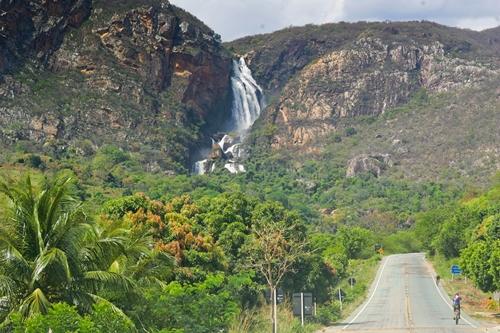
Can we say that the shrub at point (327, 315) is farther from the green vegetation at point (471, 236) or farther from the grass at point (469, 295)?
the green vegetation at point (471, 236)

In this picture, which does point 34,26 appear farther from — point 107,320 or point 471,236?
point 107,320

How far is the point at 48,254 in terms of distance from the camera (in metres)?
21.2

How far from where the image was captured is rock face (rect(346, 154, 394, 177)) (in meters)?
182

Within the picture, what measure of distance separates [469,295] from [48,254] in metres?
48.5

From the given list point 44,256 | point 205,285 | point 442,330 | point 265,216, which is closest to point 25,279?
point 44,256

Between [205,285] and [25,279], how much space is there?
1091 cm

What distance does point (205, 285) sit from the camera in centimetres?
3148

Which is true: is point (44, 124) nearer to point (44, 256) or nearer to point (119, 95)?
point (119, 95)

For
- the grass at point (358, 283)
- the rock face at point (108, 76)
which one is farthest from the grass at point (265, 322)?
the rock face at point (108, 76)

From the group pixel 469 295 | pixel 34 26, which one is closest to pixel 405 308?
→ pixel 469 295

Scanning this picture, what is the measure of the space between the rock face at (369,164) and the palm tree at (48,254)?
160380 millimetres

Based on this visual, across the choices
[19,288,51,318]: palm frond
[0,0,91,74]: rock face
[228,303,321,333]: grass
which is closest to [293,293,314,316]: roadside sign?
[228,303,321,333]: grass

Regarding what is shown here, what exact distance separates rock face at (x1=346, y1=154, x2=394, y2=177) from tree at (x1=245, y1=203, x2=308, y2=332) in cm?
12852

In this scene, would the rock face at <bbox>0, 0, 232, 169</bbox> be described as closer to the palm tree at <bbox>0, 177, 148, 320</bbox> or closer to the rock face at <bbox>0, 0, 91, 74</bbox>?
the rock face at <bbox>0, 0, 91, 74</bbox>
